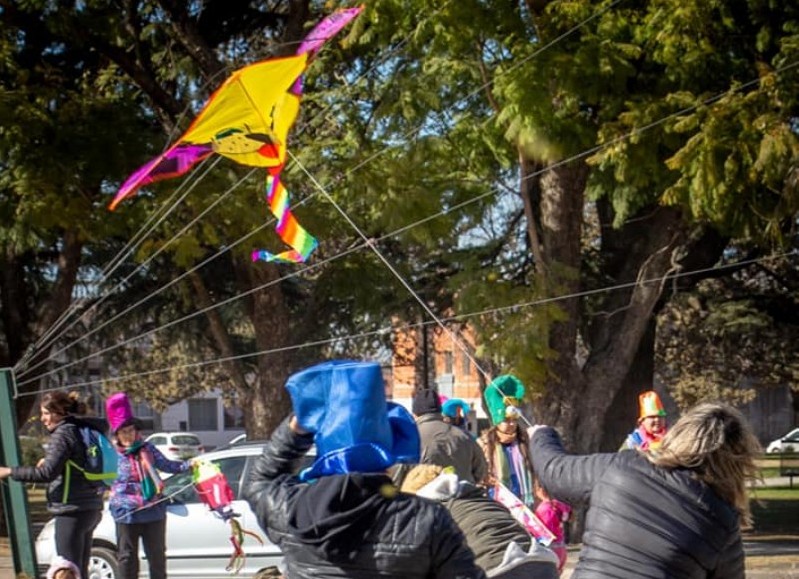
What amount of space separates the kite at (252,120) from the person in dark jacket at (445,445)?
1.45m

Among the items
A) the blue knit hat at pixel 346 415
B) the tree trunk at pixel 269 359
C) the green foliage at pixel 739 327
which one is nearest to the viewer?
the blue knit hat at pixel 346 415

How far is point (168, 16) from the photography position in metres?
17.2

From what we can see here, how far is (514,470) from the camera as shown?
27.8 ft

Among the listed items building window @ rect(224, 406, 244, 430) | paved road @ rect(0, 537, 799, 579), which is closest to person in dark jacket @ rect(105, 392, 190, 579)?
paved road @ rect(0, 537, 799, 579)

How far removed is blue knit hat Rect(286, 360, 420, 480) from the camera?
314cm

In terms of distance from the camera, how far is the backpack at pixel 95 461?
8312mm

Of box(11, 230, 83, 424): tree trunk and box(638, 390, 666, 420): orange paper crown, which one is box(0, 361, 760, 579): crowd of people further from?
box(11, 230, 83, 424): tree trunk

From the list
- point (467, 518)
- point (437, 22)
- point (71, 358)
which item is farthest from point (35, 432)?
point (467, 518)

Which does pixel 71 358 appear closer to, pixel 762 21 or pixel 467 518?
pixel 762 21

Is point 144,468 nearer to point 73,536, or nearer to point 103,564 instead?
point 73,536

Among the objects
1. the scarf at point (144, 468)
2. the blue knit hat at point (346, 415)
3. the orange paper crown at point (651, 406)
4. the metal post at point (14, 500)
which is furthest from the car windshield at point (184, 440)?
the blue knit hat at point (346, 415)

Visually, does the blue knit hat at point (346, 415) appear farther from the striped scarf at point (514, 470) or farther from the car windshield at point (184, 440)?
the car windshield at point (184, 440)

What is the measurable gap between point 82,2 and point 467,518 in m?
13.9

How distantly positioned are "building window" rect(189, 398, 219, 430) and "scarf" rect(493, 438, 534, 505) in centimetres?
6230
